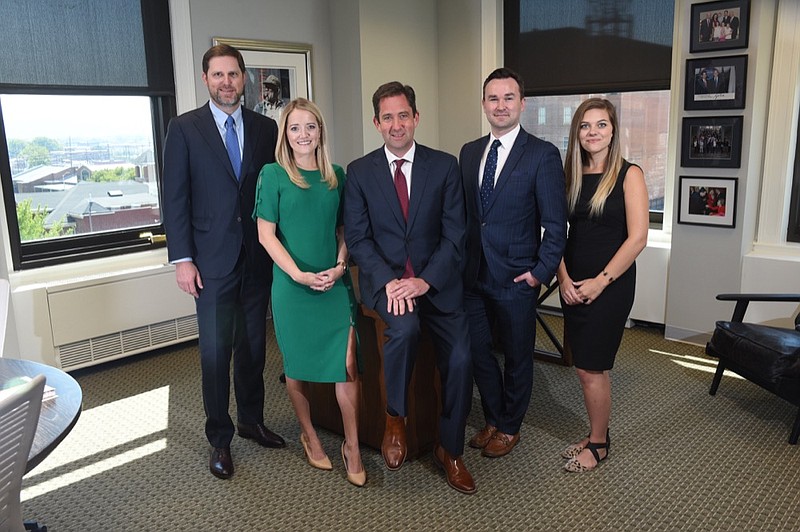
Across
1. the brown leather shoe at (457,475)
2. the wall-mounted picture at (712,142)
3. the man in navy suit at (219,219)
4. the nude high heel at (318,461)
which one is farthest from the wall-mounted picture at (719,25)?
the nude high heel at (318,461)

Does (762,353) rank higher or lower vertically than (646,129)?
lower

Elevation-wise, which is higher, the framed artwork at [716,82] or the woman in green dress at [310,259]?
the framed artwork at [716,82]

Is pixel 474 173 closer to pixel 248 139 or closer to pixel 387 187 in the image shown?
pixel 387 187

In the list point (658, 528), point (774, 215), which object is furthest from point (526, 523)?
point (774, 215)

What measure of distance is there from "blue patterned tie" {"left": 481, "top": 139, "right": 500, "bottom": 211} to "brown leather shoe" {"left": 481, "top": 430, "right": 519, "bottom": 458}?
1028 millimetres

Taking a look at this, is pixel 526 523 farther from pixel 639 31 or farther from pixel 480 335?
pixel 639 31

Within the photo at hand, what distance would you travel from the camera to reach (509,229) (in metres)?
2.75

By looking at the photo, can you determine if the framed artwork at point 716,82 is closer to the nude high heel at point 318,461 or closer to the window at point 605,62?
the window at point 605,62

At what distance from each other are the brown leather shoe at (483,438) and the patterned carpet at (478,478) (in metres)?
0.10

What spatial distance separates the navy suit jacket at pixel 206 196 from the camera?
111 inches

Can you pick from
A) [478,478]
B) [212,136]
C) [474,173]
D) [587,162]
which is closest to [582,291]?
[587,162]

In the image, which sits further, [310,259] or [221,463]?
[221,463]

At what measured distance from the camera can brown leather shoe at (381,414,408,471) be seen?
2775mm

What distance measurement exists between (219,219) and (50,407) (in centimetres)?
122
